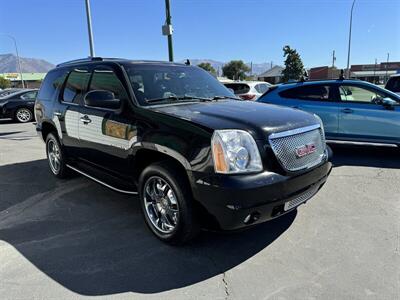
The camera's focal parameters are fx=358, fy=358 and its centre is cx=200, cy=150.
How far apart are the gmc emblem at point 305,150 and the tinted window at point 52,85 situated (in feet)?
12.5

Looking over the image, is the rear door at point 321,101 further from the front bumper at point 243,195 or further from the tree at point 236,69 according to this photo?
the tree at point 236,69

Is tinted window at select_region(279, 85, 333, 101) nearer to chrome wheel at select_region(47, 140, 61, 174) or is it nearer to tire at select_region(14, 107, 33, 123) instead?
chrome wheel at select_region(47, 140, 61, 174)

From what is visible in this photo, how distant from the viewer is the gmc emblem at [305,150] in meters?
3.41

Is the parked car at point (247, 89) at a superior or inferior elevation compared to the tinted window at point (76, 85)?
inferior

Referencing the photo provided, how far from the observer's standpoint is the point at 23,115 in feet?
49.7

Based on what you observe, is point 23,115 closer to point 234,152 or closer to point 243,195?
point 234,152

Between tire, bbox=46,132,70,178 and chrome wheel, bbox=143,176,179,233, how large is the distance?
7.75ft

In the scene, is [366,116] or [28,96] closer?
[366,116]

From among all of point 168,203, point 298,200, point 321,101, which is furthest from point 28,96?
point 298,200

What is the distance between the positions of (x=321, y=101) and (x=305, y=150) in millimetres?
4528

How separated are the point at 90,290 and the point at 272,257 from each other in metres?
1.63

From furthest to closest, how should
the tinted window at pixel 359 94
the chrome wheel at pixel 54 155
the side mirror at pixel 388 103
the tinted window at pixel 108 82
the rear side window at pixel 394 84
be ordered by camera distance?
1. the rear side window at pixel 394 84
2. the tinted window at pixel 359 94
3. the side mirror at pixel 388 103
4. the chrome wheel at pixel 54 155
5. the tinted window at pixel 108 82

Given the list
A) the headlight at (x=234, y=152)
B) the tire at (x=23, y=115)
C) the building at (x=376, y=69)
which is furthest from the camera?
the building at (x=376, y=69)

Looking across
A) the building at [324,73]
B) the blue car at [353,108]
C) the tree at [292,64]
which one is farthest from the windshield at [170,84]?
the building at [324,73]
